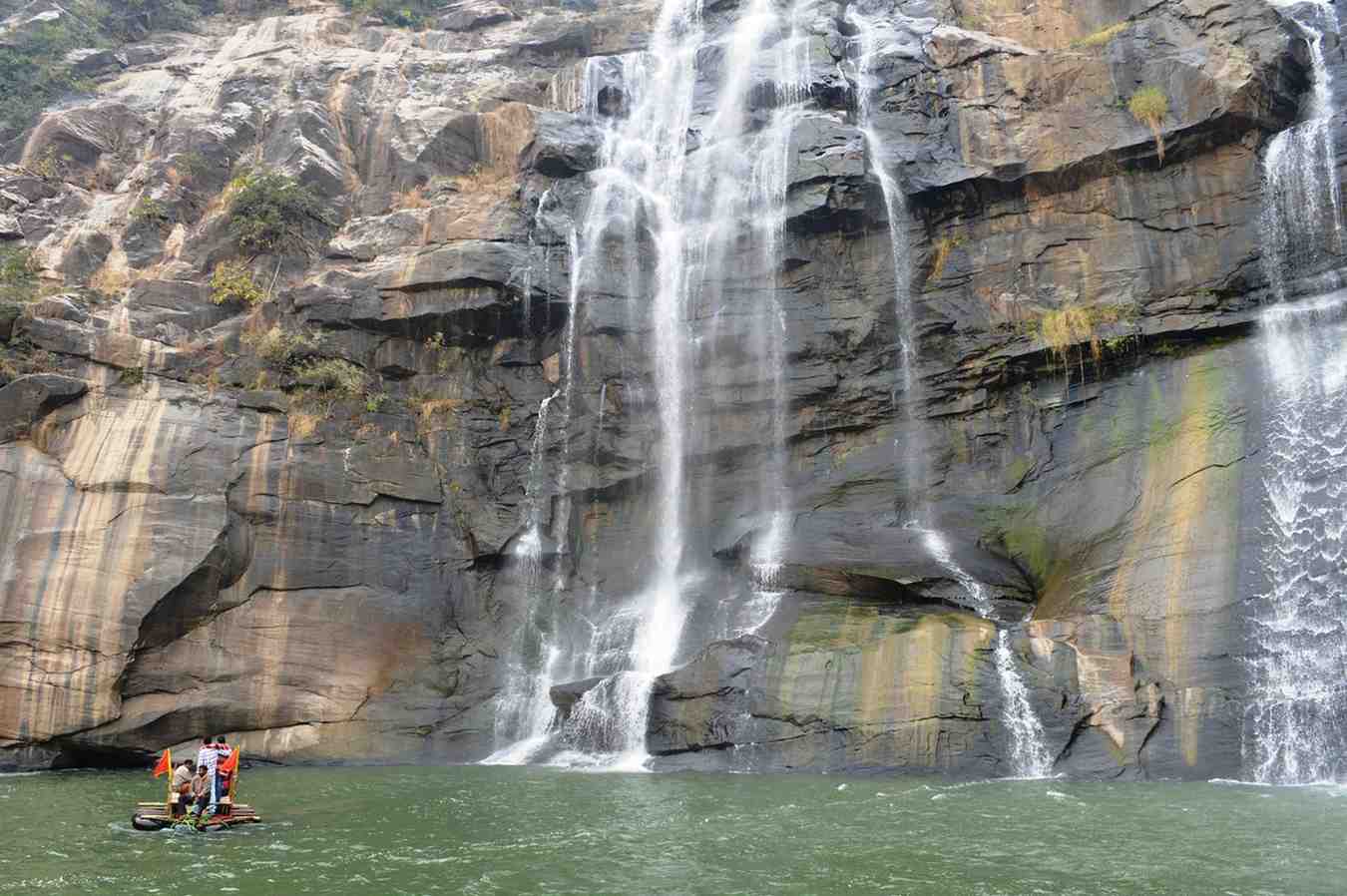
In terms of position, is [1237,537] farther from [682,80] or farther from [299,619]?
[682,80]

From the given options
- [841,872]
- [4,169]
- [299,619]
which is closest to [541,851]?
[841,872]

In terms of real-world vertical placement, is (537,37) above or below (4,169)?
above

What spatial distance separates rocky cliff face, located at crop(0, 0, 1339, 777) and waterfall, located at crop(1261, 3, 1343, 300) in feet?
1.25

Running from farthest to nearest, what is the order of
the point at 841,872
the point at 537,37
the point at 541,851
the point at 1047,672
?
the point at 537,37 < the point at 1047,672 < the point at 541,851 < the point at 841,872

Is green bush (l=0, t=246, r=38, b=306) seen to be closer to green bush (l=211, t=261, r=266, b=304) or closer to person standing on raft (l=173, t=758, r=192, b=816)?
green bush (l=211, t=261, r=266, b=304)

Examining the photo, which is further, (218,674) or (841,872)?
(218,674)

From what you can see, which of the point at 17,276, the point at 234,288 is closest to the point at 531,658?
the point at 234,288

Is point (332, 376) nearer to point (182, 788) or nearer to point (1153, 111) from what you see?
point (182, 788)

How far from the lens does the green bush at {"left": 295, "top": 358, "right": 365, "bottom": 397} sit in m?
25.0

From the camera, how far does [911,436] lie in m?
24.4

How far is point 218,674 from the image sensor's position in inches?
851

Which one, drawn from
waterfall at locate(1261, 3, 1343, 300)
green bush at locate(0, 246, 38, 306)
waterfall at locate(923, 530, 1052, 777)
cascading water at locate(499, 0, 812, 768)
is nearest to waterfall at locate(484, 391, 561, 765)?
cascading water at locate(499, 0, 812, 768)

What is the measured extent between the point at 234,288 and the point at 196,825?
1721cm

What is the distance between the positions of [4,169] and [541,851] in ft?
95.2
